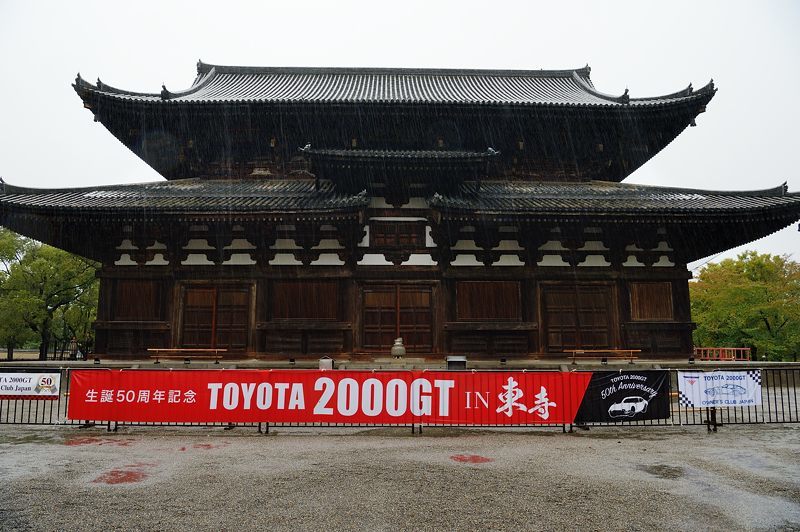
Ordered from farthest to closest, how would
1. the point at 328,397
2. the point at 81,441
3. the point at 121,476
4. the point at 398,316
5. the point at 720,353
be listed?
the point at 720,353
the point at 398,316
the point at 328,397
the point at 81,441
the point at 121,476

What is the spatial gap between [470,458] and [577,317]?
28.0 ft

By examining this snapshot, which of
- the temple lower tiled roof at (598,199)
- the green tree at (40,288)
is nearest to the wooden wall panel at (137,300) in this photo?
the temple lower tiled roof at (598,199)

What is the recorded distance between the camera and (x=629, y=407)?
10.7 m

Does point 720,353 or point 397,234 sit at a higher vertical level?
point 397,234

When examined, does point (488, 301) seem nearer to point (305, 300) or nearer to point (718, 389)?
point (305, 300)

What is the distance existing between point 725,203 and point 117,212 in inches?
715

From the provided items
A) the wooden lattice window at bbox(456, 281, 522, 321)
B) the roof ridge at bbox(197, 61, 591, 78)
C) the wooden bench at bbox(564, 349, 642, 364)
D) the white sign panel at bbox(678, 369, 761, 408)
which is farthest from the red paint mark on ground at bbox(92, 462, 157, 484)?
the roof ridge at bbox(197, 61, 591, 78)

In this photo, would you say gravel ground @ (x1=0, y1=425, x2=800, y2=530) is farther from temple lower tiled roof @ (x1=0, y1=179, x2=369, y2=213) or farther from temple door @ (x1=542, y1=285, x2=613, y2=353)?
temple lower tiled roof @ (x1=0, y1=179, x2=369, y2=213)

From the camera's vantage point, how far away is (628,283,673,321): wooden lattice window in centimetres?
1544

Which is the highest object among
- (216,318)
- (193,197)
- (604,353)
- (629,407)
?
(193,197)

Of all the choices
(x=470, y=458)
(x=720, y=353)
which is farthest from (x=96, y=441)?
(x=720, y=353)

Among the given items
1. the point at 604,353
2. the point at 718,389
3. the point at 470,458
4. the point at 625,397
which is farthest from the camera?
the point at 604,353

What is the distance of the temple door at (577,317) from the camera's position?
15.3m

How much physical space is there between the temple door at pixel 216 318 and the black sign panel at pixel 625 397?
10.1 metres
